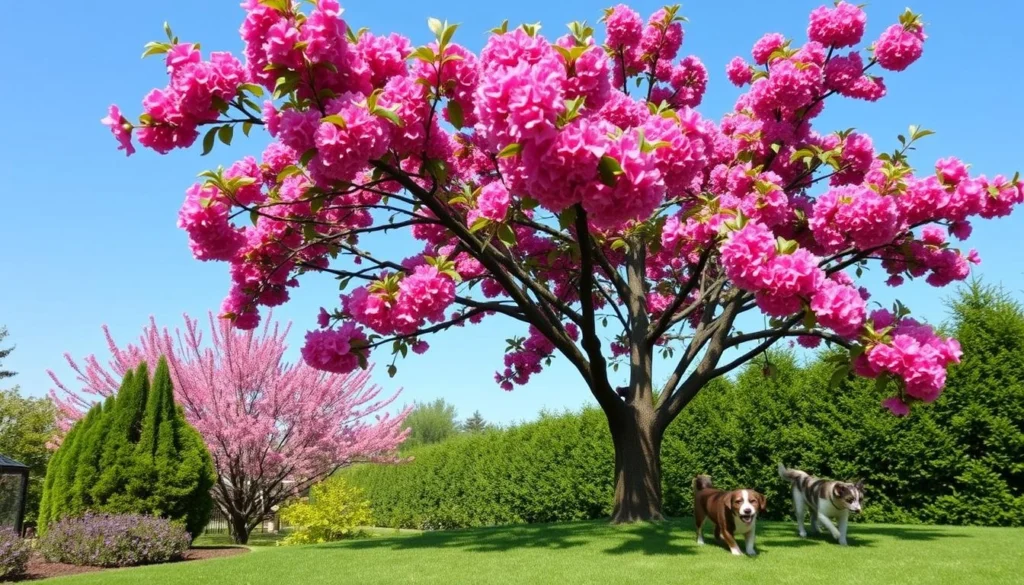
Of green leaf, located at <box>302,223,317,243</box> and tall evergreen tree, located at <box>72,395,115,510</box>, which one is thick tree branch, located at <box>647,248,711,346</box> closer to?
green leaf, located at <box>302,223,317,243</box>

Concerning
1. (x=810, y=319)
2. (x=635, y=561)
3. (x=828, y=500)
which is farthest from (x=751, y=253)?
(x=828, y=500)

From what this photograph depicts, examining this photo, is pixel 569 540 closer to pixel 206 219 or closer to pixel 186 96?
pixel 206 219

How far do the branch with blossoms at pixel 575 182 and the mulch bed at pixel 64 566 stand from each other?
18.7 feet

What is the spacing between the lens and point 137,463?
12312 mm

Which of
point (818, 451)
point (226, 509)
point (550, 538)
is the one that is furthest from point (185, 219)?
point (226, 509)

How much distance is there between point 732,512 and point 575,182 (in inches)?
171

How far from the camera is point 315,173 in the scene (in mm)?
4629

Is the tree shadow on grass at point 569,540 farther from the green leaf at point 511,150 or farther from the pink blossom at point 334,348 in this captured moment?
the green leaf at point 511,150

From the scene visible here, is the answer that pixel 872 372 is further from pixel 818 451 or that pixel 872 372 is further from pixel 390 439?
pixel 390 439

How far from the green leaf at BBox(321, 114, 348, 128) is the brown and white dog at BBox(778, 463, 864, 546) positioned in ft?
19.1

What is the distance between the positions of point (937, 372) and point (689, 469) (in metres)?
7.80

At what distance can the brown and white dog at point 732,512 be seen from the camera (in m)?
6.12

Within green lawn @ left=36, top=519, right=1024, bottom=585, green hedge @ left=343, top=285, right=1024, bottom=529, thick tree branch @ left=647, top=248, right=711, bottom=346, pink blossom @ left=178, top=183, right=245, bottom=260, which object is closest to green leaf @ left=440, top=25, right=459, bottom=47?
pink blossom @ left=178, top=183, right=245, bottom=260

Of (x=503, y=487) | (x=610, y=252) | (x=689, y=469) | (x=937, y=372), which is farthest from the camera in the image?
(x=503, y=487)
